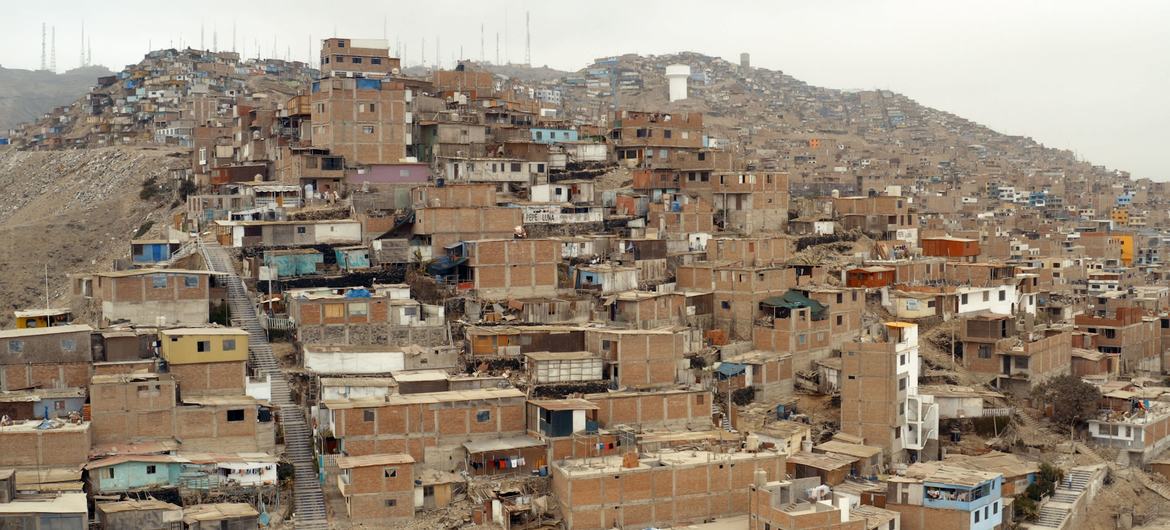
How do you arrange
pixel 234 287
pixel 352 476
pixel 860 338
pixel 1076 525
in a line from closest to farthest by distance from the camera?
pixel 352 476, pixel 1076 525, pixel 234 287, pixel 860 338

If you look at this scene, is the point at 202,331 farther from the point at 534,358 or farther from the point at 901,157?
the point at 901,157

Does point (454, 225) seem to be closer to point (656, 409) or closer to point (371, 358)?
point (371, 358)

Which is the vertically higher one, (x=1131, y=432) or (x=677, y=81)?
(x=677, y=81)

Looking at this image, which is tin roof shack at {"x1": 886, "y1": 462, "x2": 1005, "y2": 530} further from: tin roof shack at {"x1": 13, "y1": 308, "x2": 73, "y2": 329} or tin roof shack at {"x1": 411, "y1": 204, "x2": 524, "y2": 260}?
tin roof shack at {"x1": 13, "y1": 308, "x2": 73, "y2": 329}

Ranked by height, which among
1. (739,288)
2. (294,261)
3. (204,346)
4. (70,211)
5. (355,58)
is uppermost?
(355,58)

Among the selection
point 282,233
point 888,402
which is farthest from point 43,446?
point 888,402

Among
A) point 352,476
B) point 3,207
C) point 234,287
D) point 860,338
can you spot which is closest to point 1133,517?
point 860,338

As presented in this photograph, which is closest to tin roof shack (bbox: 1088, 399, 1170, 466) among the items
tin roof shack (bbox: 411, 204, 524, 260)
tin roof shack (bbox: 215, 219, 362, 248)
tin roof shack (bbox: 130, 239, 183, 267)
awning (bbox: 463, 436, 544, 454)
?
awning (bbox: 463, 436, 544, 454)
